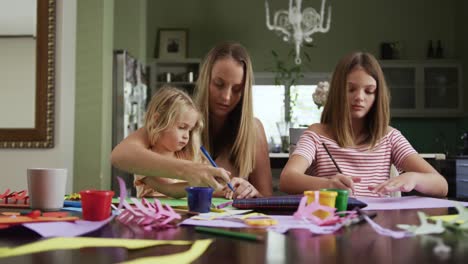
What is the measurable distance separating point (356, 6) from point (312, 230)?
587 cm

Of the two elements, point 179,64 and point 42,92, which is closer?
point 42,92

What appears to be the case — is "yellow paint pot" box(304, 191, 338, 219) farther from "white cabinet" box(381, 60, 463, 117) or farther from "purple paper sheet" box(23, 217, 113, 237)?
"white cabinet" box(381, 60, 463, 117)

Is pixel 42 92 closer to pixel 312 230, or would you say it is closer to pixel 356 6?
pixel 312 230

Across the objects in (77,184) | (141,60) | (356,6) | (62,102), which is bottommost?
(77,184)

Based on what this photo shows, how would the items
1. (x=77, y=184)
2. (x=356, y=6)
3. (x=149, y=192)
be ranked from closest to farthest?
(x=149, y=192), (x=77, y=184), (x=356, y=6)

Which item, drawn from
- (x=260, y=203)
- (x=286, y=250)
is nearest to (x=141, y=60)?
(x=260, y=203)

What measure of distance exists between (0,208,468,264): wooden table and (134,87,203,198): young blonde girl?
721mm

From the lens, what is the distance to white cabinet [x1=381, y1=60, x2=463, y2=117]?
5859 mm

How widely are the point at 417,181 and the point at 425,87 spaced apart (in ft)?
16.4

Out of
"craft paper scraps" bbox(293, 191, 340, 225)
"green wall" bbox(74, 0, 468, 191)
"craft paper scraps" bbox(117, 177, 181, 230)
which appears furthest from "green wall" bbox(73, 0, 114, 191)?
"green wall" bbox(74, 0, 468, 191)

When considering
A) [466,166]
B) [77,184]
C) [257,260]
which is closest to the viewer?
[257,260]

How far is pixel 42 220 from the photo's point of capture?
75 cm

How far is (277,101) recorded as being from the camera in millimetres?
6305

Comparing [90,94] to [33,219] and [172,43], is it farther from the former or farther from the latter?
[172,43]
